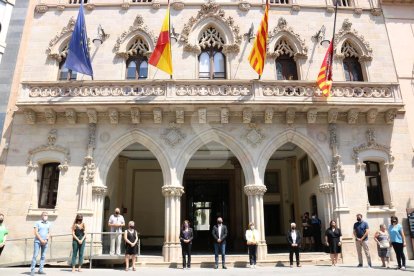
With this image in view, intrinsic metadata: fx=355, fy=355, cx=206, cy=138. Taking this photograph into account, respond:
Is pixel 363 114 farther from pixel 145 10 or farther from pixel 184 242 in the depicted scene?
pixel 145 10

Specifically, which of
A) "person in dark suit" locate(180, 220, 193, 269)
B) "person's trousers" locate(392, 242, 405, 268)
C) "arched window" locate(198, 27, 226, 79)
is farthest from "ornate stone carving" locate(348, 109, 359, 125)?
"person in dark suit" locate(180, 220, 193, 269)

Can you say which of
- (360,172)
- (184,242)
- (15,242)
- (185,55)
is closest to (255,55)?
(185,55)

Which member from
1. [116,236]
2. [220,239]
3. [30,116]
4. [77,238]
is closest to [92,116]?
[30,116]

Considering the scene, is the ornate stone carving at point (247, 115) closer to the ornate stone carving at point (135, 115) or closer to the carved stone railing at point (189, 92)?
the carved stone railing at point (189, 92)

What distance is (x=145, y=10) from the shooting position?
17938 mm

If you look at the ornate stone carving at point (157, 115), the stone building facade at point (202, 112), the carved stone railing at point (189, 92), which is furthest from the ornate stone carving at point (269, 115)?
the ornate stone carving at point (157, 115)

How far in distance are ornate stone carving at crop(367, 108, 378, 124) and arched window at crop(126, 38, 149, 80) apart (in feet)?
33.7

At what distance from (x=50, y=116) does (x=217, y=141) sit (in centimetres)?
721

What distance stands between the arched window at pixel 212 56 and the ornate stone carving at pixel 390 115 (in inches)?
295

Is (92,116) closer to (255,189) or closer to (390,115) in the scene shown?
(255,189)

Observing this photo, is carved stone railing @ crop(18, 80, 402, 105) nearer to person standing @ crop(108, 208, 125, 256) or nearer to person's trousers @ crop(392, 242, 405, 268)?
person standing @ crop(108, 208, 125, 256)

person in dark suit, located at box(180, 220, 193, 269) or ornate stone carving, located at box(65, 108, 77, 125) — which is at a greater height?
ornate stone carving, located at box(65, 108, 77, 125)

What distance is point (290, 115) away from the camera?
15.2 metres

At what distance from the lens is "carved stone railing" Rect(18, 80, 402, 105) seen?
14758 mm
